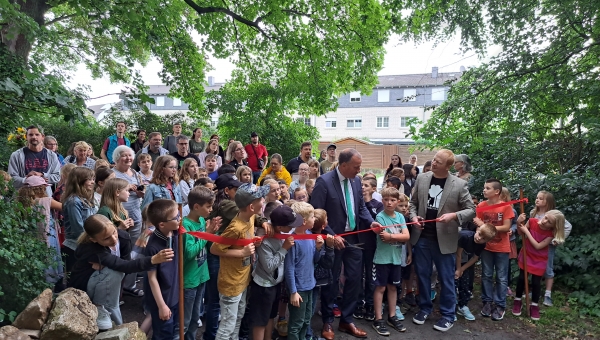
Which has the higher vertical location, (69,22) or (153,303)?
(69,22)

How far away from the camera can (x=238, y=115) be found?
13656mm

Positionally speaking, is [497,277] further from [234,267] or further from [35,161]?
[35,161]

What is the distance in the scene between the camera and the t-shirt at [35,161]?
6004 millimetres

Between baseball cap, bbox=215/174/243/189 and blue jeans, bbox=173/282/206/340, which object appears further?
baseball cap, bbox=215/174/243/189

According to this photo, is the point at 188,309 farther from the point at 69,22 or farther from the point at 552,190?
the point at 69,22

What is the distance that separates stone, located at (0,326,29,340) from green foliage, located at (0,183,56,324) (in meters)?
0.39

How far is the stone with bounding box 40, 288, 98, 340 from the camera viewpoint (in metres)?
2.78

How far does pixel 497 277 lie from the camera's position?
5164 millimetres

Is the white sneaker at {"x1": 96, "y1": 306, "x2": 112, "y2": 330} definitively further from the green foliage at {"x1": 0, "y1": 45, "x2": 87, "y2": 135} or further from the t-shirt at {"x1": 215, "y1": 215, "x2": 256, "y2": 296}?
the green foliage at {"x1": 0, "y1": 45, "x2": 87, "y2": 135}

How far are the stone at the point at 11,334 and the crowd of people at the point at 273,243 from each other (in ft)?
1.74

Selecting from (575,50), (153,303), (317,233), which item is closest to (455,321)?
(317,233)

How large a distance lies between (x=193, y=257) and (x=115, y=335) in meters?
0.90

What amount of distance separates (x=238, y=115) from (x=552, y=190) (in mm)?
9881

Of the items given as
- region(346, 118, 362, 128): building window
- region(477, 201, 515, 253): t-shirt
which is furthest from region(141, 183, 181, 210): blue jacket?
region(346, 118, 362, 128): building window
